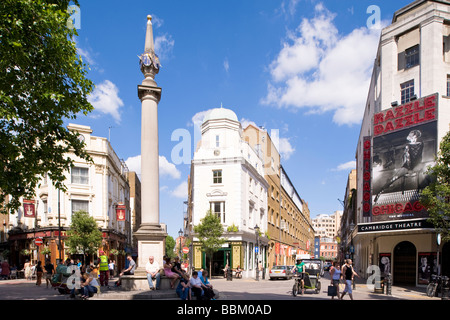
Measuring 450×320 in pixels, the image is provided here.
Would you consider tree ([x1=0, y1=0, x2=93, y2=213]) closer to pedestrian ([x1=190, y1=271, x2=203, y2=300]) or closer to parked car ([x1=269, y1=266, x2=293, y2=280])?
pedestrian ([x1=190, y1=271, x2=203, y2=300])

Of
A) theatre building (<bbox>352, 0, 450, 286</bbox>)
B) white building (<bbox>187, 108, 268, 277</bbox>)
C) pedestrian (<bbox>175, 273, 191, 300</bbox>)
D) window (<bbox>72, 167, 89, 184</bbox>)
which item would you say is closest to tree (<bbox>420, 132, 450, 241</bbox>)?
theatre building (<bbox>352, 0, 450, 286</bbox>)

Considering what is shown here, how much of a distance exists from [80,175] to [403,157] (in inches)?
1160

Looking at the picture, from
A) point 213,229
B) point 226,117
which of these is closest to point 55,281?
point 213,229

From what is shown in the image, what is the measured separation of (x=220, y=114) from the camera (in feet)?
135

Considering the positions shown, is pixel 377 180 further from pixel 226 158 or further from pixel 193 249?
pixel 193 249

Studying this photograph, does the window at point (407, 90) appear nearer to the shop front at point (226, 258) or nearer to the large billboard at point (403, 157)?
the large billboard at point (403, 157)

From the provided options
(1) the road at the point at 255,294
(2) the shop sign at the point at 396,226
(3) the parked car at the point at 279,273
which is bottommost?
(3) the parked car at the point at 279,273

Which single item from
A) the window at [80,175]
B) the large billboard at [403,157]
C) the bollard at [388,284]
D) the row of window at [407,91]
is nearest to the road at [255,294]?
the bollard at [388,284]

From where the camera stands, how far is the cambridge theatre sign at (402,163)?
2397 cm

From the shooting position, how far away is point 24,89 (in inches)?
526

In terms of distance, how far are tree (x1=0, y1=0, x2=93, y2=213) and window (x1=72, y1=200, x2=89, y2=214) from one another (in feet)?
76.6

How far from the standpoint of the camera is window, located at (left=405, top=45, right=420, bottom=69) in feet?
86.6

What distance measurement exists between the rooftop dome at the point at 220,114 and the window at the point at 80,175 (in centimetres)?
1356
